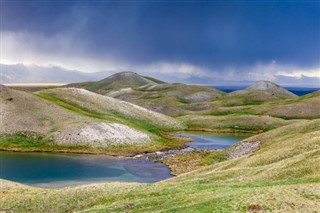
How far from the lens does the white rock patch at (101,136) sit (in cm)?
9644

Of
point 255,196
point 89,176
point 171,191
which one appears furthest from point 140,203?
point 89,176

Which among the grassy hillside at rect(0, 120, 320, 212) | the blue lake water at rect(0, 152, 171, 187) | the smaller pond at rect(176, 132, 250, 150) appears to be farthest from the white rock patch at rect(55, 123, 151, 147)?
the grassy hillside at rect(0, 120, 320, 212)

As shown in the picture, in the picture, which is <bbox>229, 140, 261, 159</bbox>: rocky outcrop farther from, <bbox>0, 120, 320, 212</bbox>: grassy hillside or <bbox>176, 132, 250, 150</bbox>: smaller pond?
<bbox>0, 120, 320, 212</bbox>: grassy hillside

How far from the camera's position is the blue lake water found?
6662 cm

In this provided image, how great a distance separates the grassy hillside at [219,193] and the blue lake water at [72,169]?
1219cm

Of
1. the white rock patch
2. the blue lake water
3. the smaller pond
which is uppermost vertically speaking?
the white rock patch

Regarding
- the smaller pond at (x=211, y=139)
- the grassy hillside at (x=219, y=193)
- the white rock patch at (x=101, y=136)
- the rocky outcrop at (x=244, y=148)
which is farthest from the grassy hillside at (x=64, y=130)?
the grassy hillside at (x=219, y=193)

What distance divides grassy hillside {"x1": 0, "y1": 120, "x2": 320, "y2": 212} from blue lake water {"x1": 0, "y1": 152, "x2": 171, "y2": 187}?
12194 millimetres

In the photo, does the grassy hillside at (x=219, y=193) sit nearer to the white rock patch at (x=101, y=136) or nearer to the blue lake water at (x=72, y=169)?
the blue lake water at (x=72, y=169)

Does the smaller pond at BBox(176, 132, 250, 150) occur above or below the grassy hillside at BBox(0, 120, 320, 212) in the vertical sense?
below

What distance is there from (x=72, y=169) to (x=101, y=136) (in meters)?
27.5

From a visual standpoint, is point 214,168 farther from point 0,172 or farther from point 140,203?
point 0,172

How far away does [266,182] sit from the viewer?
38531 mm

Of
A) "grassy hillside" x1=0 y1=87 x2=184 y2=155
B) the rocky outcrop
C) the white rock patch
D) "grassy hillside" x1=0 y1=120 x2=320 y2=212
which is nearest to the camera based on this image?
"grassy hillside" x1=0 y1=120 x2=320 y2=212
